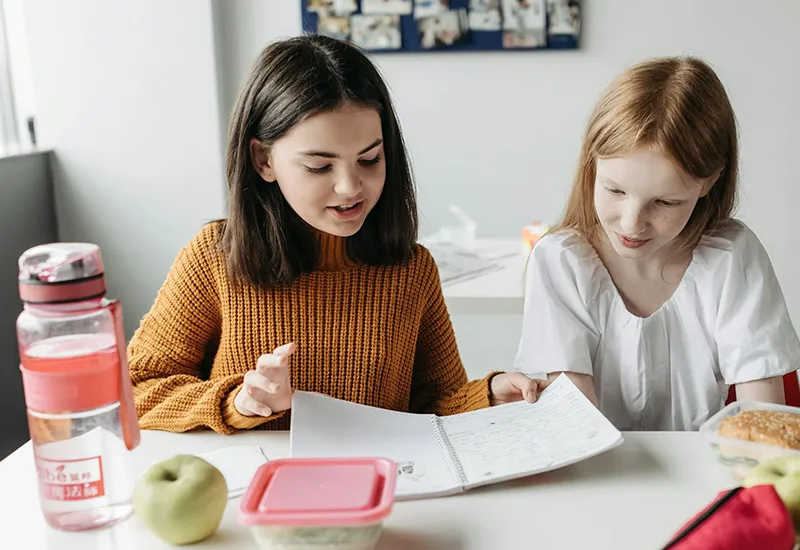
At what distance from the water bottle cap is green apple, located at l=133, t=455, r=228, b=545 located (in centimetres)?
19

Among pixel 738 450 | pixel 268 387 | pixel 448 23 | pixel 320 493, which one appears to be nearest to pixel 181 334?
pixel 268 387

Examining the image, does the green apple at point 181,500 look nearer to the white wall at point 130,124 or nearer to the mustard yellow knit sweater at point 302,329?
the mustard yellow knit sweater at point 302,329

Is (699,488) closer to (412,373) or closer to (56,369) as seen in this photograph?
(412,373)

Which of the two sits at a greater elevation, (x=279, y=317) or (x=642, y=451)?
(x=279, y=317)

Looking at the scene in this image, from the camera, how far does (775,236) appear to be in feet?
9.04

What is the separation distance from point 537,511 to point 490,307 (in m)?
1.02

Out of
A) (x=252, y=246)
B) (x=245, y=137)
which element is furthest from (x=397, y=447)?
(x=245, y=137)

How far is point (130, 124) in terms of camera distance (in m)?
2.63

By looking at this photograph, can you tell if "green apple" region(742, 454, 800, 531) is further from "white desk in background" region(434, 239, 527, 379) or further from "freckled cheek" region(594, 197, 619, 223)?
"white desk in background" region(434, 239, 527, 379)

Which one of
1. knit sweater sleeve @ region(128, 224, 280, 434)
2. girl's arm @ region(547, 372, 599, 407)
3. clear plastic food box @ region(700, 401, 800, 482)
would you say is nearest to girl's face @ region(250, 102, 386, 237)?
knit sweater sleeve @ region(128, 224, 280, 434)

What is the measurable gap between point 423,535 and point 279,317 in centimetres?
48

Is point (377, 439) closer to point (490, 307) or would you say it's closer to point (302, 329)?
point (302, 329)

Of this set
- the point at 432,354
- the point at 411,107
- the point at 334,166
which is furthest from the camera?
the point at 411,107

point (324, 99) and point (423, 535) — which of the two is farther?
point (324, 99)
